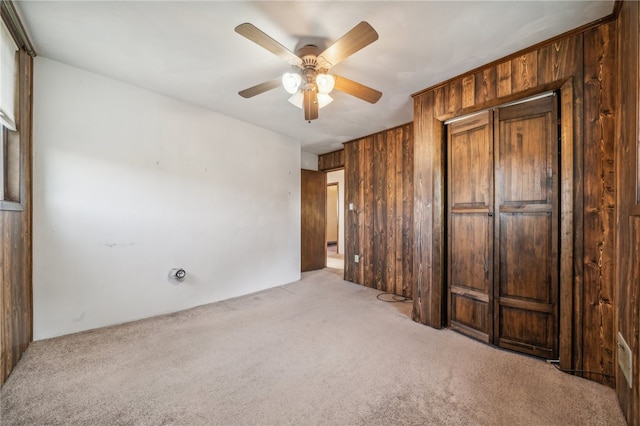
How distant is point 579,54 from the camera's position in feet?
5.43

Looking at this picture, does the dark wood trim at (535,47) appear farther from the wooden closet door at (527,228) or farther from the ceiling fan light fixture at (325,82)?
the ceiling fan light fixture at (325,82)

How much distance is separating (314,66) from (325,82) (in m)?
0.13

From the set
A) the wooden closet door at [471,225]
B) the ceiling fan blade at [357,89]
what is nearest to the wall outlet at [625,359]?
the wooden closet door at [471,225]

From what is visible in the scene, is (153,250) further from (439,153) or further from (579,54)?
(579,54)

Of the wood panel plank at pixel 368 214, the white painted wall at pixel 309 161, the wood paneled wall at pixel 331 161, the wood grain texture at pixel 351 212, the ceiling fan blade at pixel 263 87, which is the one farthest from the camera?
the white painted wall at pixel 309 161

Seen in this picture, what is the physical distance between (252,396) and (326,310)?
1433 mm

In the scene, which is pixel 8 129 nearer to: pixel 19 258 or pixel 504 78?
pixel 19 258

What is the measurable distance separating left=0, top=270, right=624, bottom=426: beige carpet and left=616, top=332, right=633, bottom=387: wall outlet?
237 millimetres

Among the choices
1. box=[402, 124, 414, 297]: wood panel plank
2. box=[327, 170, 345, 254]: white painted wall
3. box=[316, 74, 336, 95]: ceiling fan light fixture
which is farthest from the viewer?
box=[327, 170, 345, 254]: white painted wall

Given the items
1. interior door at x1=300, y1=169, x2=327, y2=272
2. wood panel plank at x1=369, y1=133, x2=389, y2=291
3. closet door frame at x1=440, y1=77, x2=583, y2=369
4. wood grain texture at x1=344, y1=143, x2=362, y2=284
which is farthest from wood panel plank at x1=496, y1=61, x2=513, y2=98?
interior door at x1=300, y1=169, x2=327, y2=272

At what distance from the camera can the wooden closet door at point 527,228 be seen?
1819mm

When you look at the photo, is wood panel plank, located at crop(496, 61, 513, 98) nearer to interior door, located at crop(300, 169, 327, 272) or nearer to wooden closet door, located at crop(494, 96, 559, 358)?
wooden closet door, located at crop(494, 96, 559, 358)

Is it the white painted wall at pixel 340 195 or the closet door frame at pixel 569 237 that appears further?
the white painted wall at pixel 340 195

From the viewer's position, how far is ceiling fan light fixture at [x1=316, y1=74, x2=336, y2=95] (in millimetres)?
1771
